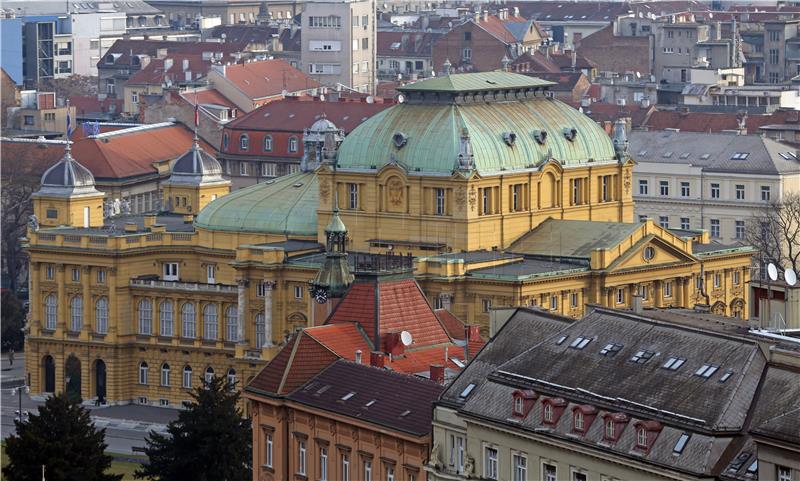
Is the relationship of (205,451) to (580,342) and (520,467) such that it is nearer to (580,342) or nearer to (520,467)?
(580,342)

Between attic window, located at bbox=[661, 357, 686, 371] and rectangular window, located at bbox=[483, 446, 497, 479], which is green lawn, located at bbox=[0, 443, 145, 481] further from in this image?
attic window, located at bbox=[661, 357, 686, 371]

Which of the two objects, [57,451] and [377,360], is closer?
[377,360]

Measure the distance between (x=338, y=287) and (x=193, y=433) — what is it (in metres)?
14.7

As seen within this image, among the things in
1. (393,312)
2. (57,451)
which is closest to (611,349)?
(393,312)

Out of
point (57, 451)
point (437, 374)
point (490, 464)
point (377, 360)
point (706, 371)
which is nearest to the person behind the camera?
point (706, 371)

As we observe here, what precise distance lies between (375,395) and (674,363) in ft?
73.1

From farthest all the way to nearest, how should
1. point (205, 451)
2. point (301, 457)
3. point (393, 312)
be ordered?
point (205, 451)
point (393, 312)
point (301, 457)

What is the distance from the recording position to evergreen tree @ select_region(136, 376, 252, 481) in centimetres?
16675

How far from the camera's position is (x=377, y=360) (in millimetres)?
158625

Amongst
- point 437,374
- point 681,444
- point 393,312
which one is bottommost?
point 437,374

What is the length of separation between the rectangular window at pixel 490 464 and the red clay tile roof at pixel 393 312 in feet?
88.4

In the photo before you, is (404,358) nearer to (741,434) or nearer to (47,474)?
(47,474)

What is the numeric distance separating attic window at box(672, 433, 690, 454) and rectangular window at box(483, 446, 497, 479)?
519 inches

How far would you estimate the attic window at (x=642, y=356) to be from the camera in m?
133
